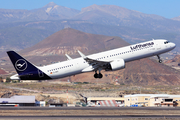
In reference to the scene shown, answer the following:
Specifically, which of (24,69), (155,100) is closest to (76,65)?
(24,69)

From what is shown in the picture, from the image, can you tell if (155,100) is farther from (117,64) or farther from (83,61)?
(83,61)

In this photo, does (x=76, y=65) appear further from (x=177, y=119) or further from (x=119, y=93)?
(x=119, y=93)

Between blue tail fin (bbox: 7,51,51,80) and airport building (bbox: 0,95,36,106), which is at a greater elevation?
blue tail fin (bbox: 7,51,51,80)

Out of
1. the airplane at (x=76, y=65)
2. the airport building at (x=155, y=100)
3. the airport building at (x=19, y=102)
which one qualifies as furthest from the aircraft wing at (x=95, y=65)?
the airport building at (x=19, y=102)

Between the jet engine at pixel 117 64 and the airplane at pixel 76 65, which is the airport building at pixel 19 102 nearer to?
the airplane at pixel 76 65

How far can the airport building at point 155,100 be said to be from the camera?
94425 millimetres

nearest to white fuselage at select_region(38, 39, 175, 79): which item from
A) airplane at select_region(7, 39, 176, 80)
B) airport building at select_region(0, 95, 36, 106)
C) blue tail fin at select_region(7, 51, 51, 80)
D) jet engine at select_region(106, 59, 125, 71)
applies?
airplane at select_region(7, 39, 176, 80)

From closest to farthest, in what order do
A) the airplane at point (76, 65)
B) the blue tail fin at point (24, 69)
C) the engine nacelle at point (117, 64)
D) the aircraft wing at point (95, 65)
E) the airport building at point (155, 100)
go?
the engine nacelle at point (117, 64), the aircraft wing at point (95, 65), the blue tail fin at point (24, 69), the airplane at point (76, 65), the airport building at point (155, 100)

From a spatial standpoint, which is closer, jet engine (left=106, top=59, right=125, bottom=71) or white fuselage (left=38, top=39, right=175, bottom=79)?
jet engine (left=106, top=59, right=125, bottom=71)

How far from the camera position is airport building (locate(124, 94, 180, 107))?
9443cm

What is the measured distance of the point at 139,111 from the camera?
67750mm

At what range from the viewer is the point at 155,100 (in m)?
95.9

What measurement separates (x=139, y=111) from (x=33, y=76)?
24.0m

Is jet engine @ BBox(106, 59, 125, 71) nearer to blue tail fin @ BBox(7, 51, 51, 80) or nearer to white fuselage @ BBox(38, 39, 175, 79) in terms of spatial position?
white fuselage @ BBox(38, 39, 175, 79)
